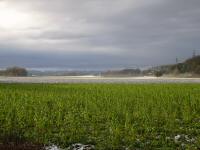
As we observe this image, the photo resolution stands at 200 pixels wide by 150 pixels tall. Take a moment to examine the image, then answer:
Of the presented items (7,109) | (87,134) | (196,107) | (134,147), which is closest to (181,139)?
(134,147)

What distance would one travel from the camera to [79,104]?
31.5 metres

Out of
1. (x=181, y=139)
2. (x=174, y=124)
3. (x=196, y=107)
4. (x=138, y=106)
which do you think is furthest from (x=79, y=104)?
(x=181, y=139)

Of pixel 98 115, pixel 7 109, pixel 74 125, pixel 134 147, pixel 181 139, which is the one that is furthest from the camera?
pixel 7 109

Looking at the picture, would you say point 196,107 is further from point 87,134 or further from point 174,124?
point 87,134

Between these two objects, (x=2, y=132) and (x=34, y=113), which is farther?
(x=34, y=113)

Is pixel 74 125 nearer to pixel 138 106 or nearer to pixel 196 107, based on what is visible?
pixel 138 106

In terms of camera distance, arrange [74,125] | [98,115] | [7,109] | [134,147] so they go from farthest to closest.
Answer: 1. [7,109]
2. [98,115]
3. [74,125]
4. [134,147]

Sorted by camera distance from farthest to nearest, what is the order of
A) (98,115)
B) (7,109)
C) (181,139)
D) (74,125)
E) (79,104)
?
1. (79,104)
2. (7,109)
3. (98,115)
4. (74,125)
5. (181,139)

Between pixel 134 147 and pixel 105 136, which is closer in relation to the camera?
pixel 134 147

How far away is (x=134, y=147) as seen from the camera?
18391 mm

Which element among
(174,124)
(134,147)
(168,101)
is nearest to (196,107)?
(168,101)

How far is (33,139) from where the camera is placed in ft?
66.5

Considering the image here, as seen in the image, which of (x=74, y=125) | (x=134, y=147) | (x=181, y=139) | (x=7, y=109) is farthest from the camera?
(x=7, y=109)

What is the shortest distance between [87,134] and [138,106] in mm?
8887
